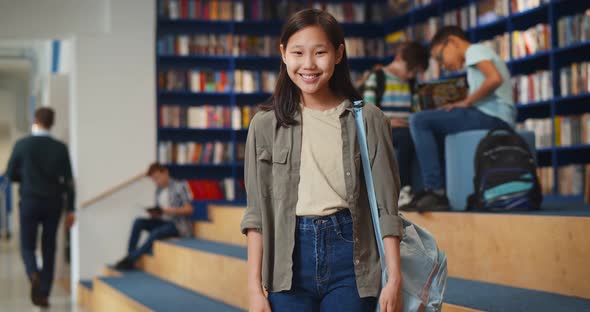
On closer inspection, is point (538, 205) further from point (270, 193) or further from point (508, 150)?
point (270, 193)

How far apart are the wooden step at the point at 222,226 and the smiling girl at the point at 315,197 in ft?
12.7

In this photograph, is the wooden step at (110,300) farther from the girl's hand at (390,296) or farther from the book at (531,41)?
the book at (531,41)

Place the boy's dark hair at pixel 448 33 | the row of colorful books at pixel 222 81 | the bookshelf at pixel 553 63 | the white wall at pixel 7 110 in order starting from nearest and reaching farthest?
the boy's dark hair at pixel 448 33 → the bookshelf at pixel 553 63 → the row of colorful books at pixel 222 81 → the white wall at pixel 7 110

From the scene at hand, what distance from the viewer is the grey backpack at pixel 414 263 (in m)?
1.71

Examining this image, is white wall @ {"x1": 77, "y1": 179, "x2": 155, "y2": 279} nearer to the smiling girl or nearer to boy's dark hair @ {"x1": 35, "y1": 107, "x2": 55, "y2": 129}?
boy's dark hair @ {"x1": 35, "y1": 107, "x2": 55, "y2": 129}

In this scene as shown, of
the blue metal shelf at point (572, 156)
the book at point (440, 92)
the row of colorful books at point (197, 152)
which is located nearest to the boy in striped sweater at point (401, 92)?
the book at point (440, 92)

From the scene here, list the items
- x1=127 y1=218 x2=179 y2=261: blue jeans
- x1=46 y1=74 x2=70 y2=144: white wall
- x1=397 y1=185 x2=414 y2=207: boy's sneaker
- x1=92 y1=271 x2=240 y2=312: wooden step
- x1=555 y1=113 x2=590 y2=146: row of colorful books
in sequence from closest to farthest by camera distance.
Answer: x1=397 y1=185 x2=414 y2=207: boy's sneaker
x1=92 y1=271 x2=240 y2=312: wooden step
x1=555 y1=113 x2=590 y2=146: row of colorful books
x1=127 y1=218 x2=179 y2=261: blue jeans
x1=46 y1=74 x2=70 y2=144: white wall

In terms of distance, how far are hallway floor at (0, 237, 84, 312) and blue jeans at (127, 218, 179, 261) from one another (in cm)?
70

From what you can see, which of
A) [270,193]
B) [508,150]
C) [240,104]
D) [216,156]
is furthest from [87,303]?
[270,193]

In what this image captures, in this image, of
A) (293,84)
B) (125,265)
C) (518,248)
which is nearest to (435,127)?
(518,248)

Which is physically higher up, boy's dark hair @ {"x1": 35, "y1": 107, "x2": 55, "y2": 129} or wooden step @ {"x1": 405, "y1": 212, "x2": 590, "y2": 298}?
boy's dark hair @ {"x1": 35, "y1": 107, "x2": 55, "y2": 129}

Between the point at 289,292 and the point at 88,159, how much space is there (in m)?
6.22

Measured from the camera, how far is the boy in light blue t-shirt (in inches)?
163

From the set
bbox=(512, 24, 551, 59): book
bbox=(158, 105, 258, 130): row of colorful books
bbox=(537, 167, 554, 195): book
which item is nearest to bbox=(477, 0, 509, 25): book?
bbox=(512, 24, 551, 59): book
